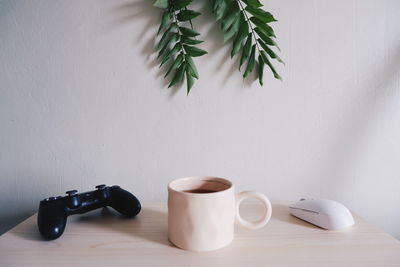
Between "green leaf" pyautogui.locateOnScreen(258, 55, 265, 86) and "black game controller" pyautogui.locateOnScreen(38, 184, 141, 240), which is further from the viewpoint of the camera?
"green leaf" pyautogui.locateOnScreen(258, 55, 265, 86)

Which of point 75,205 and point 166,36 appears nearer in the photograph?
point 75,205

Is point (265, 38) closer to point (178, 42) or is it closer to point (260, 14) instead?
point (260, 14)

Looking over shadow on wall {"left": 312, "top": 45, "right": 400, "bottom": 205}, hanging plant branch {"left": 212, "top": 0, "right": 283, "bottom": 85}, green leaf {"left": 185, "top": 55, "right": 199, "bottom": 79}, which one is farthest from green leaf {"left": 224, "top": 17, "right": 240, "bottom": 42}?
shadow on wall {"left": 312, "top": 45, "right": 400, "bottom": 205}

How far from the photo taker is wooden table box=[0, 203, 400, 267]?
1.40 ft

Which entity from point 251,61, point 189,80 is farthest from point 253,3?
point 189,80

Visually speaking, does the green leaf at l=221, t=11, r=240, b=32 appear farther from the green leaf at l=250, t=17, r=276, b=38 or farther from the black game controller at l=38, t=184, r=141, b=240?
the black game controller at l=38, t=184, r=141, b=240

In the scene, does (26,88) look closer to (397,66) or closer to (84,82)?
(84,82)

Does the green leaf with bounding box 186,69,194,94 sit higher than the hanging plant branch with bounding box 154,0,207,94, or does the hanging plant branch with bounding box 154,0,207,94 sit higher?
the hanging plant branch with bounding box 154,0,207,94

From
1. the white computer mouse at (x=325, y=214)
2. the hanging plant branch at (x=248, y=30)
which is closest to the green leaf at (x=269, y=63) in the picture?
the hanging plant branch at (x=248, y=30)

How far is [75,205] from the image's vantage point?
0.56 meters

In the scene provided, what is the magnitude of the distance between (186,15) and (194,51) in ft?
0.29

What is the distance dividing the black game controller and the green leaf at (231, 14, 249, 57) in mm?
431

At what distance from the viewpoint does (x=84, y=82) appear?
702 mm

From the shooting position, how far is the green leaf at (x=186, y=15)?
64cm
